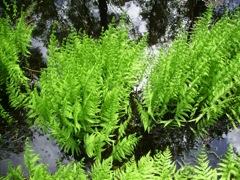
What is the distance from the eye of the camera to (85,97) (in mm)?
2854

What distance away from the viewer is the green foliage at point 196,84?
296 centimetres

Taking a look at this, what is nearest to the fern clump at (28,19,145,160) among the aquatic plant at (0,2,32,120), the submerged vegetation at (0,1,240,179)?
the submerged vegetation at (0,1,240,179)

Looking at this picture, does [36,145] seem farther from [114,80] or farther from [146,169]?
[146,169]

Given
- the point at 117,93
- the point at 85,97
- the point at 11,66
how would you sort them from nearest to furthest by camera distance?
the point at 117,93
the point at 85,97
the point at 11,66

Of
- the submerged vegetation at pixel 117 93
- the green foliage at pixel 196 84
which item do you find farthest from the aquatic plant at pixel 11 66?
the green foliage at pixel 196 84

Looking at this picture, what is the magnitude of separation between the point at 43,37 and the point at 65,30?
37 centimetres

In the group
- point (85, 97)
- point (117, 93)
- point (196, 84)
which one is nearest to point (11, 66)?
point (85, 97)

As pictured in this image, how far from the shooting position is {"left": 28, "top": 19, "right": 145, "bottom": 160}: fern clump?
2762 millimetres

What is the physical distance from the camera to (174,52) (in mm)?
3143

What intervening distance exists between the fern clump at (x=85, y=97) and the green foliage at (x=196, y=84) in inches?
13.6

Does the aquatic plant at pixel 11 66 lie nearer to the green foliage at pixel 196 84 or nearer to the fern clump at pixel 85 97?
the fern clump at pixel 85 97

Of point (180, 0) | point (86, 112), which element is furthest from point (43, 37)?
point (180, 0)

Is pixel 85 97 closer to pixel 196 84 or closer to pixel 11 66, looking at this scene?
pixel 11 66

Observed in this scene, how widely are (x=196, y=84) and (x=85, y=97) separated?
3.36ft
